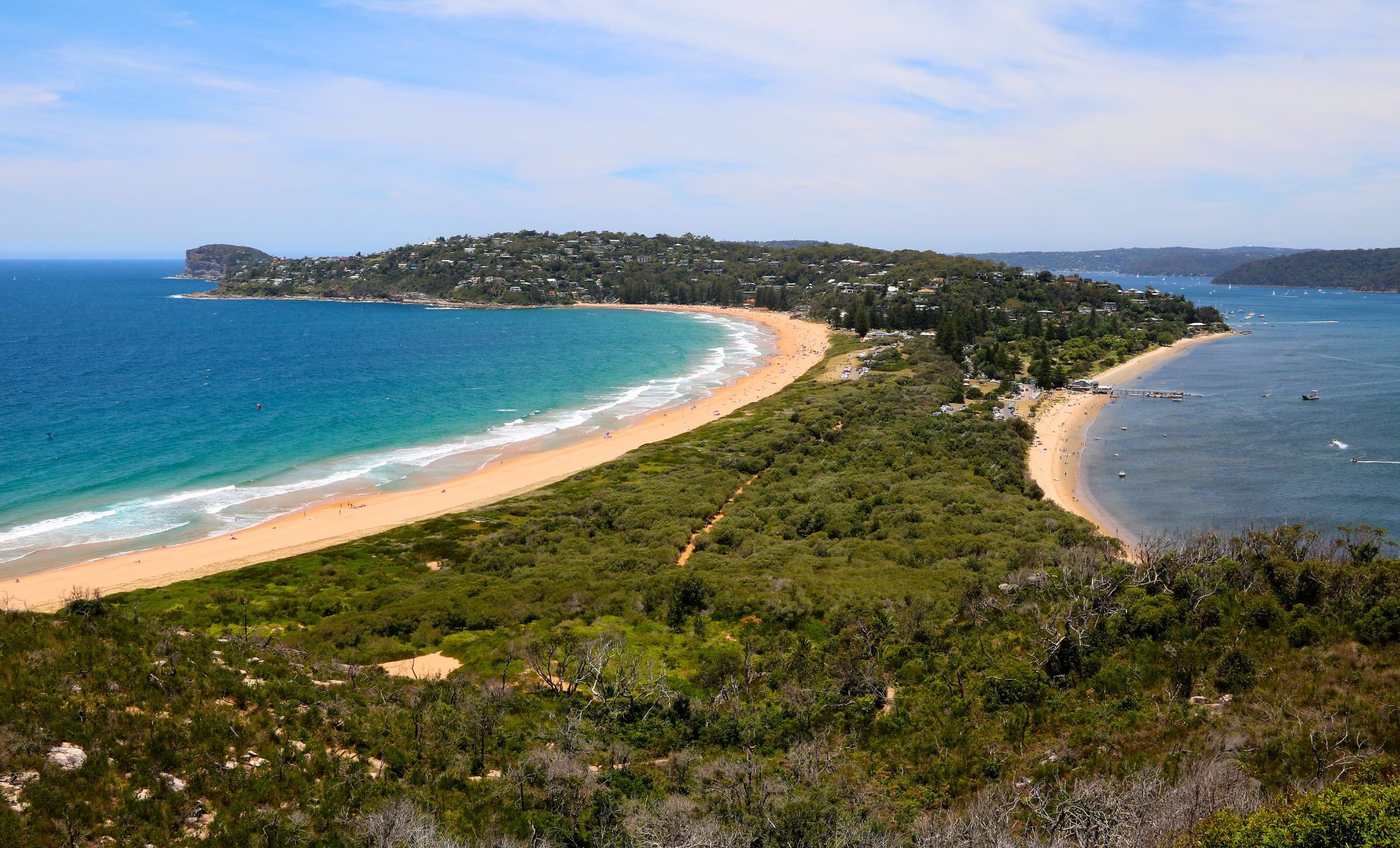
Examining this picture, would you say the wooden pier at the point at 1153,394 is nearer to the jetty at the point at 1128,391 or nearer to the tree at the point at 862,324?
the jetty at the point at 1128,391

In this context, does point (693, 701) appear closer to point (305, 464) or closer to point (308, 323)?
point (305, 464)

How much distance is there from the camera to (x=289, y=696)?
51.1 ft

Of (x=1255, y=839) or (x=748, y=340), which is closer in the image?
(x=1255, y=839)

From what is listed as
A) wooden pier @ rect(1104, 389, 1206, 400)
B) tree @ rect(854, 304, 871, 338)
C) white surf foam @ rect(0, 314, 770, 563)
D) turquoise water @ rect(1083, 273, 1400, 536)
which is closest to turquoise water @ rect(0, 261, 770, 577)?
white surf foam @ rect(0, 314, 770, 563)

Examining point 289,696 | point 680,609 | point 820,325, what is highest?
point 820,325

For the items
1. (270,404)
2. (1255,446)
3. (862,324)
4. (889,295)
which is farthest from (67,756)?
(889,295)

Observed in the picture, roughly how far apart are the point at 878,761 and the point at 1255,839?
22.1ft

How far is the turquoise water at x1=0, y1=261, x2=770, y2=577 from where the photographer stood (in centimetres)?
4422

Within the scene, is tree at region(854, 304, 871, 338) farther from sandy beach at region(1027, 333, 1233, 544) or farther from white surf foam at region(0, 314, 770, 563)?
white surf foam at region(0, 314, 770, 563)

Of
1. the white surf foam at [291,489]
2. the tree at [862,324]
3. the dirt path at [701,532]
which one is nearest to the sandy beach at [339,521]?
the white surf foam at [291,489]

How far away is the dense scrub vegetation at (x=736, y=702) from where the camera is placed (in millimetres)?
11766

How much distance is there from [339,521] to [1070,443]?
52.5 meters

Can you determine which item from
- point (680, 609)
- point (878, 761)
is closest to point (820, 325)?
point (680, 609)

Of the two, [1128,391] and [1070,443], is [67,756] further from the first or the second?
[1128,391]
